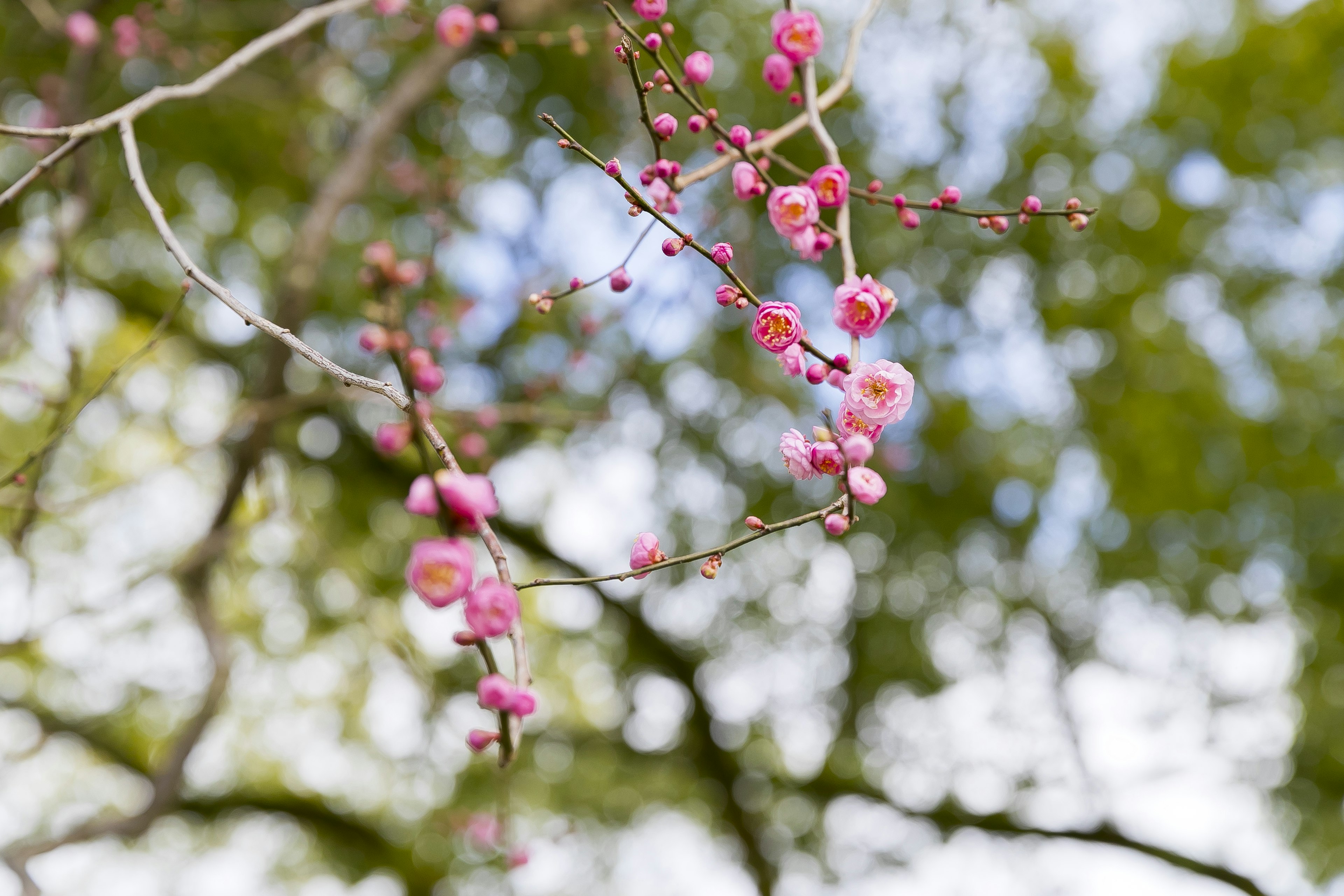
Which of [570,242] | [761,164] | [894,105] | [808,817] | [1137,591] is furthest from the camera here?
[808,817]

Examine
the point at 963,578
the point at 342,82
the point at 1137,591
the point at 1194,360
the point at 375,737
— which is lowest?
the point at 375,737

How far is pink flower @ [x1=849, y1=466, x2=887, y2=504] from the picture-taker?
0.84 metres

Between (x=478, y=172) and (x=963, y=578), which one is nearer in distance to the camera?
(x=478, y=172)

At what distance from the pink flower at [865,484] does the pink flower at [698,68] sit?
713 mm

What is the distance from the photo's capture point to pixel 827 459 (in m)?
0.93

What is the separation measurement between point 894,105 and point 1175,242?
2030 millimetres

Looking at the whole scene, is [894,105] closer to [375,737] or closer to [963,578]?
[963,578]

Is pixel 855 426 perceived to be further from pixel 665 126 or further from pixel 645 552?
pixel 665 126

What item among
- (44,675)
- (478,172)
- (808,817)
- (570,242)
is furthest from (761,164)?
(44,675)

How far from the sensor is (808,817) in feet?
20.0

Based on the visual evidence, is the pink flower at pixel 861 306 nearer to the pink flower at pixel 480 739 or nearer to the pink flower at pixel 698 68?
the pink flower at pixel 698 68

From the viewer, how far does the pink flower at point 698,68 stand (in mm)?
1234

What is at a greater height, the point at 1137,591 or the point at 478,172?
the point at 1137,591

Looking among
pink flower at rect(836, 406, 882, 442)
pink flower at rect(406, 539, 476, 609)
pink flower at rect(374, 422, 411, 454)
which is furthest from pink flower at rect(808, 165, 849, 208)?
pink flower at rect(406, 539, 476, 609)
